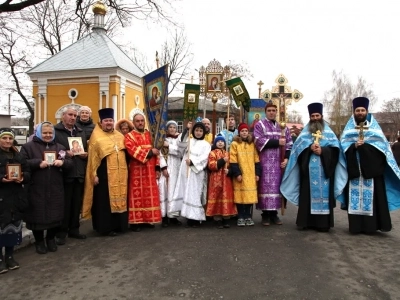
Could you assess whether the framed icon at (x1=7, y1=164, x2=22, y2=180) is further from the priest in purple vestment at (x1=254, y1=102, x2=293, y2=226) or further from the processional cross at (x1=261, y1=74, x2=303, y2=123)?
the processional cross at (x1=261, y1=74, x2=303, y2=123)

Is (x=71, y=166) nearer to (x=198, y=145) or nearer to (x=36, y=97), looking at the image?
(x=198, y=145)

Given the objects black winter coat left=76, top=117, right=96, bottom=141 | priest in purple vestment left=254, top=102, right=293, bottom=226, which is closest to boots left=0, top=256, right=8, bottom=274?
black winter coat left=76, top=117, right=96, bottom=141

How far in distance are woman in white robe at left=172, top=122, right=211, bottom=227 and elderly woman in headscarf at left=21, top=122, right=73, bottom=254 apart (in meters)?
1.93

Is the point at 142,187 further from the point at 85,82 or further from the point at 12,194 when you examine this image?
the point at 85,82

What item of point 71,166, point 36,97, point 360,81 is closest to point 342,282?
point 71,166

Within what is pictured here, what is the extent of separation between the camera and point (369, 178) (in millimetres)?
5355

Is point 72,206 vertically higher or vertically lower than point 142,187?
lower

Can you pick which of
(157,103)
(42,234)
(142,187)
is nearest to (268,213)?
(142,187)

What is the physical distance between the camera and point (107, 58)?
2320cm

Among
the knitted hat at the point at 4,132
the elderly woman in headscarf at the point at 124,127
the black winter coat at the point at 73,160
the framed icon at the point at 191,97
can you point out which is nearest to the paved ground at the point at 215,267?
the black winter coat at the point at 73,160

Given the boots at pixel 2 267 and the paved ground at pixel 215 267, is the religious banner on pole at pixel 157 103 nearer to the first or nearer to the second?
the paved ground at pixel 215 267

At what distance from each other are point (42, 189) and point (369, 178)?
4628mm

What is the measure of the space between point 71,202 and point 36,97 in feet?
68.6

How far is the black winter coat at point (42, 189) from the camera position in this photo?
4.45m
